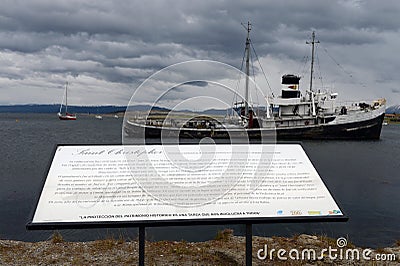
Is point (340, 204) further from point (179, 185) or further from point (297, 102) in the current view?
point (297, 102)

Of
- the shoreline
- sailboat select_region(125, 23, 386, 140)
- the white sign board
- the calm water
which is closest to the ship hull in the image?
sailboat select_region(125, 23, 386, 140)

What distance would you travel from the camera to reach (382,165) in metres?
24.5

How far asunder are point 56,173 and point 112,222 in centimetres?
110

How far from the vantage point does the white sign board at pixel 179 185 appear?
411 centimetres

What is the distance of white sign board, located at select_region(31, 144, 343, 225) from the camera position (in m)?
4.11

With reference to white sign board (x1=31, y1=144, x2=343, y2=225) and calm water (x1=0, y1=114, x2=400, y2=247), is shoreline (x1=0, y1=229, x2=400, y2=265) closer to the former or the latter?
calm water (x1=0, y1=114, x2=400, y2=247)

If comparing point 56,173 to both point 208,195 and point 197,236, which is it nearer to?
point 208,195

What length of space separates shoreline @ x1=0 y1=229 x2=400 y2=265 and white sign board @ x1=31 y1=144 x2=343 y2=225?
1.85 metres

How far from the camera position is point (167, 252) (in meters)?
6.41

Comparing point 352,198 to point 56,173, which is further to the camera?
point 352,198

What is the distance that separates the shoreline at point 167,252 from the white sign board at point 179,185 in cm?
185

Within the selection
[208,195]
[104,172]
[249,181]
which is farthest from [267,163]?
[104,172]

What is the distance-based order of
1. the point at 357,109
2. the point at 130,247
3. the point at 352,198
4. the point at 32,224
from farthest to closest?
the point at 357,109
the point at 352,198
the point at 130,247
the point at 32,224

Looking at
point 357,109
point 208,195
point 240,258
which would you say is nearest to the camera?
point 208,195
